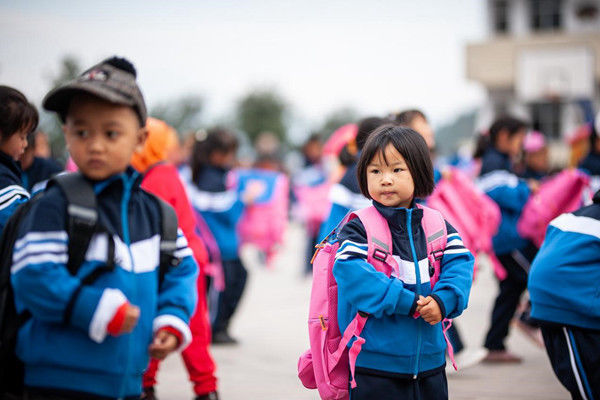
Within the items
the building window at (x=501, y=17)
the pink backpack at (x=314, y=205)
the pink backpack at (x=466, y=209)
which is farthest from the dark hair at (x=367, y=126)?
the building window at (x=501, y=17)

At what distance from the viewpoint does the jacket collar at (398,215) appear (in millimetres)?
3008

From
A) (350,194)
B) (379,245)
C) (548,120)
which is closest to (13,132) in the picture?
(379,245)

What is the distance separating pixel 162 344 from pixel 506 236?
4.44 m

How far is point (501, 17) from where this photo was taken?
3106 cm

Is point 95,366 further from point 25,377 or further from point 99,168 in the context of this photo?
point 99,168

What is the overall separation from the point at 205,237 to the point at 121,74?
14.4 feet

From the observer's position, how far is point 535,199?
20.2 feet

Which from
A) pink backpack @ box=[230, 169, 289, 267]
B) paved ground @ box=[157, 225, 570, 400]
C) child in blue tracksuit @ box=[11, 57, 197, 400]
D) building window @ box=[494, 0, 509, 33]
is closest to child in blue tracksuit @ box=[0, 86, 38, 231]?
child in blue tracksuit @ box=[11, 57, 197, 400]

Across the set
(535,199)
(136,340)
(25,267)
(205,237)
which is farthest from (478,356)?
(25,267)

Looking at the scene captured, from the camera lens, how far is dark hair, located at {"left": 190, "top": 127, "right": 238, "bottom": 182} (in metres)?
7.07

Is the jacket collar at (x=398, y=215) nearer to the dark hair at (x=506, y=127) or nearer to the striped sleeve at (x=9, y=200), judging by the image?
the striped sleeve at (x=9, y=200)

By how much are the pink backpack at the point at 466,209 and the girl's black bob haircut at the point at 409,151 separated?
221cm

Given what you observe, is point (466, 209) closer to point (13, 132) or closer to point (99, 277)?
point (13, 132)

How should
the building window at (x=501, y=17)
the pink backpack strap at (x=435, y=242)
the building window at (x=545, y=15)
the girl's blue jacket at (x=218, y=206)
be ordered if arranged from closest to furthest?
the pink backpack strap at (x=435, y=242)
the girl's blue jacket at (x=218, y=206)
the building window at (x=545, y=15)
the building window at (x=501, y=17)
